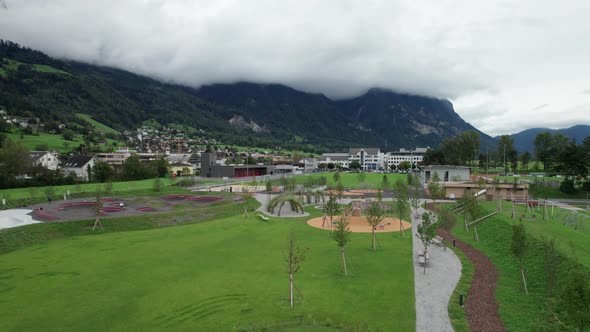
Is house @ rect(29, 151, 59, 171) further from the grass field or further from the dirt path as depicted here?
the dirt path

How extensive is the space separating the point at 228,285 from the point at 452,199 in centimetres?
5183

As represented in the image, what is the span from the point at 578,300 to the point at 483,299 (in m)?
6.71

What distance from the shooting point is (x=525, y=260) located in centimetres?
2230

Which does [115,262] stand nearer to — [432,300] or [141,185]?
[432,300]

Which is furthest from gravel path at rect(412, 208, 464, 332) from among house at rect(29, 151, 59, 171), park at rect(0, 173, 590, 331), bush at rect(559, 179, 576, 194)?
house at rect(29, 151, 59, 171)

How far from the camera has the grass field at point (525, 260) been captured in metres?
15.8

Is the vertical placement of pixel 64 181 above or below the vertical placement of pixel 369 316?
above

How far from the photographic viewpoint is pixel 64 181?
6744cm

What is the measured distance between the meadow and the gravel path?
556 millimetres

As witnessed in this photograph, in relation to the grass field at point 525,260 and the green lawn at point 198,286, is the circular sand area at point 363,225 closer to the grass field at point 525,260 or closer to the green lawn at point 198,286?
the green lawn at point 198,286

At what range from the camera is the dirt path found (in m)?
14.7

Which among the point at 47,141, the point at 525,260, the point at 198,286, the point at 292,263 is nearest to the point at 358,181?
the point at 525,260

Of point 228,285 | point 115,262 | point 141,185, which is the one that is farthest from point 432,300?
point 141,185

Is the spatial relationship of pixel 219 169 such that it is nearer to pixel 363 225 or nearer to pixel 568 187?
pixel 363 225
